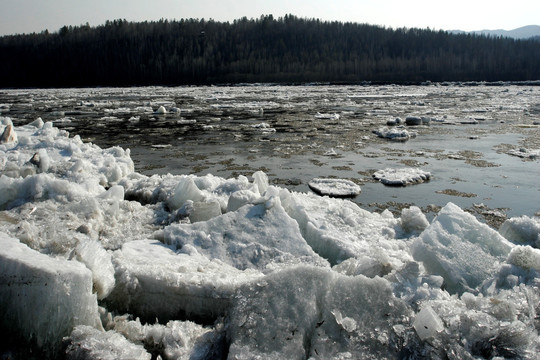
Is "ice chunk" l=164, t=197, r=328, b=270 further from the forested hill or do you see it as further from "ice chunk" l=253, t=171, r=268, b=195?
the forested hill

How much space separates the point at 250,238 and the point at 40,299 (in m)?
1.64

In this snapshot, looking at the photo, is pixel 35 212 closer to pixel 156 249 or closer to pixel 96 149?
pixel 156 249

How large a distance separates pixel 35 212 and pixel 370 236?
3097mm

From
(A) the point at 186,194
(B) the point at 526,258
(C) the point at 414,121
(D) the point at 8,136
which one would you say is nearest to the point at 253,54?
(C) the point at 414,121

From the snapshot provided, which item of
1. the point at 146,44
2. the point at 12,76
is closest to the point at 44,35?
the point at 12,76

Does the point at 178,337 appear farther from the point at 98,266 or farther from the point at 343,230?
the point at 343,230

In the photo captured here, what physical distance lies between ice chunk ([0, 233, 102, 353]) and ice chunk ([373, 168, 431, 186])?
5263 mm

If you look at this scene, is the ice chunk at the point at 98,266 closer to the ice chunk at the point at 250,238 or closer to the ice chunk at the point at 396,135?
the ice chunk at the point at 250,238

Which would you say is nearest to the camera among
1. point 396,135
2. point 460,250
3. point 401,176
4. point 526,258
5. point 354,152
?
point 526,258

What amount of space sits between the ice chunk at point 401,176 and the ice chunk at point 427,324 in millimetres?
4544

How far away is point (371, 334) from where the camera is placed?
6.84 ft

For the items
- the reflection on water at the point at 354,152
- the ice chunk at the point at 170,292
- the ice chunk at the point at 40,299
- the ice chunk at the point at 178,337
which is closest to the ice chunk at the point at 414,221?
the reflection on water at the point at 354,152

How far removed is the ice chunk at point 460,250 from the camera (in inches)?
109

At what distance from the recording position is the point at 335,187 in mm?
6117
